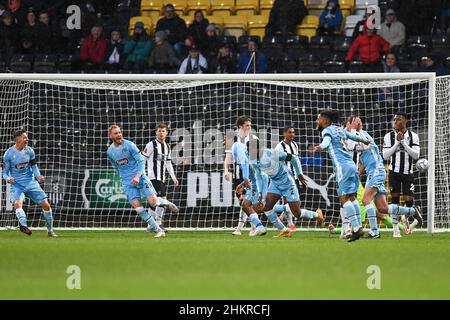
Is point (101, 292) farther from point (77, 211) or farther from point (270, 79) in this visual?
point (77, 211)

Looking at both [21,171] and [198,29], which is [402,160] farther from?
[198,29]

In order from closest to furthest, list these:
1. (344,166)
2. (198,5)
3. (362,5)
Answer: (344,166) → (362,5) → (198,5)

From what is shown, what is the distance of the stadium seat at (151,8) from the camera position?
25281mm

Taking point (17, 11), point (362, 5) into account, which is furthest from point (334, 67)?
point (17, 11)

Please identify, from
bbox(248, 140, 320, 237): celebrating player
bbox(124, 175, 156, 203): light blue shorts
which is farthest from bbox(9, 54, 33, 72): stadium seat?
bbox(248, 140, 320, 237): celebrating player

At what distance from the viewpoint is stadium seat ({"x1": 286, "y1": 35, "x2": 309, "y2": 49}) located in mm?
22484

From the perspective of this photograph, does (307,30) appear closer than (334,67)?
No

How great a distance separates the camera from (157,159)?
18.2 m

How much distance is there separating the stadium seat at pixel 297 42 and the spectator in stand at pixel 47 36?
5066mm

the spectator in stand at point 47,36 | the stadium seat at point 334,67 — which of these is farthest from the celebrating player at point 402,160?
the spectator in stand at point 47,36

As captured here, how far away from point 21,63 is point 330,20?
6.66 meters

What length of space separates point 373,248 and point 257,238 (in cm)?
297

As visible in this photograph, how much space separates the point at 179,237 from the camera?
54.0ft

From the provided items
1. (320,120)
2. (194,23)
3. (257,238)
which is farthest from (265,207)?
(194,23)
